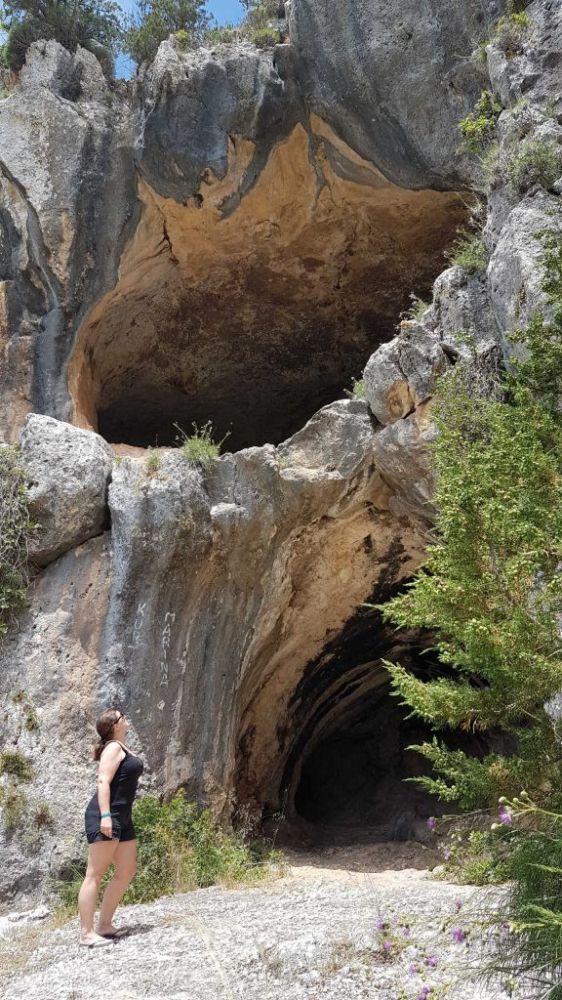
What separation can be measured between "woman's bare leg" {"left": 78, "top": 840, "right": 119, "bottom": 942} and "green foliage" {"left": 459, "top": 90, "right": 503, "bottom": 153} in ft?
24.3

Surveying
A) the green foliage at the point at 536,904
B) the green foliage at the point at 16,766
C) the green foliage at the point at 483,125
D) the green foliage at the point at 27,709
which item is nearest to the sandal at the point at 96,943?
the green foliage at the point at 536,904

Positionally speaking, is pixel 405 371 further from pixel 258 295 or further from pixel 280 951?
pixel 280 951

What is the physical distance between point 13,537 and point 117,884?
405 cm

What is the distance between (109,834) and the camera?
4.68m

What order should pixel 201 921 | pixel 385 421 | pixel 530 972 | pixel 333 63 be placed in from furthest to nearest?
1. pixel 333 63
2. pixel 385 421
3. pixel 201 921
4. pixel 530 972

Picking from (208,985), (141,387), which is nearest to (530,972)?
(208,985)

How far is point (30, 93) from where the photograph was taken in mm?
10656

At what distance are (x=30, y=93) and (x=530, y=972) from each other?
10730mm

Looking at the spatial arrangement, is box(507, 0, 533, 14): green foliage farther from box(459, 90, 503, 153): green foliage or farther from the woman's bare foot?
the woman's bare foot

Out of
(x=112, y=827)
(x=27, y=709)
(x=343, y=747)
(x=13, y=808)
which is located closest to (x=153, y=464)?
(x=27, y=709)

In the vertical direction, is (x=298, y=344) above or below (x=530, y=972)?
above

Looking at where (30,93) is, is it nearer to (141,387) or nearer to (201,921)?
(141,387)

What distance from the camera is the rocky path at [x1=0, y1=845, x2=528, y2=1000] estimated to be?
144 inches

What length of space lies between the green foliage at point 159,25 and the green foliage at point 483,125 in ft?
13.2
